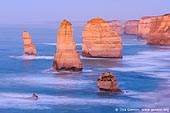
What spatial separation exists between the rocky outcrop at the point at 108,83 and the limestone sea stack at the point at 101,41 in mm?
44257

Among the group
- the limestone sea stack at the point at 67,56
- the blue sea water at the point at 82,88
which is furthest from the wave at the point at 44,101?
the limestone sea stack at the point at 67,56

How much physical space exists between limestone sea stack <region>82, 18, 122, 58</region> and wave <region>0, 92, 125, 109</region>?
4634 cm

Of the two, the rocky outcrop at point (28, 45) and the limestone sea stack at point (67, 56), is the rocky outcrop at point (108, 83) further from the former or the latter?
the rocky outcrop at point (28, 45)

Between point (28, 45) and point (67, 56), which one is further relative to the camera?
point (28, 45)

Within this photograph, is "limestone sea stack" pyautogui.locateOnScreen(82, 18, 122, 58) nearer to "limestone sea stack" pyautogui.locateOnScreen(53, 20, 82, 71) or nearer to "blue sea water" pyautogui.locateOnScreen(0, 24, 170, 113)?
"blue sea water" pyautogui.locateOnScreen(0, 24, 170, 113)

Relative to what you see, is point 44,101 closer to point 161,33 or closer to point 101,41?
point 101,41

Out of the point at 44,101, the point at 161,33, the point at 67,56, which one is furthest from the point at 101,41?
the point at 161,33

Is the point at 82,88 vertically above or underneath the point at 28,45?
underneath

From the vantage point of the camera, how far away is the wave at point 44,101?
49.9m

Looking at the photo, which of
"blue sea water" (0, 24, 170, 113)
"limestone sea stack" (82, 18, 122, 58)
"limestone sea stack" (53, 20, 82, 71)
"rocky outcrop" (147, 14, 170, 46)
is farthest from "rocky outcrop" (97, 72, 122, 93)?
"rocky outcrop" (147, 14, 170, 46)

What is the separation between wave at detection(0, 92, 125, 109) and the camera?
4990 cm

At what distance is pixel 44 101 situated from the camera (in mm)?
52531

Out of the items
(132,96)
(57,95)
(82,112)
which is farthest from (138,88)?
(82,112)

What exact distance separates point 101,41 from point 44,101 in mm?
50135
